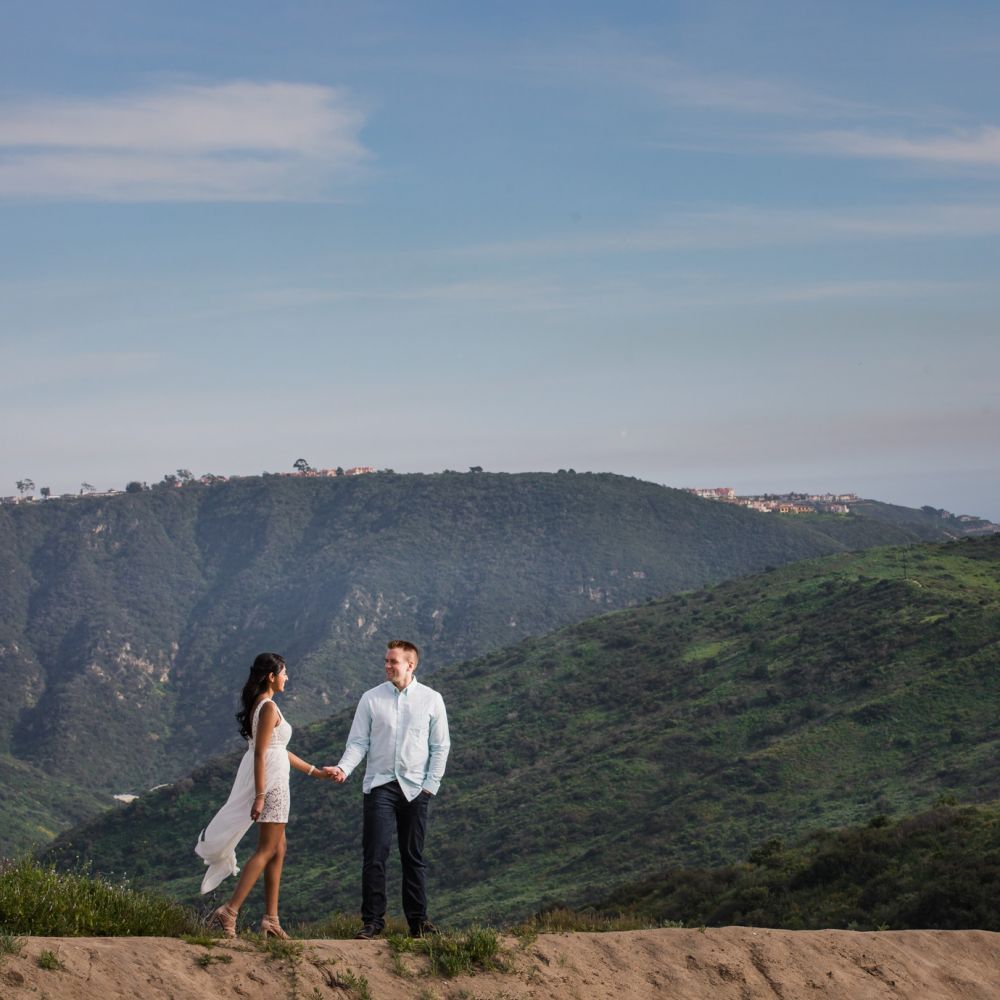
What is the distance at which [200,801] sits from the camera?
82.6 metres

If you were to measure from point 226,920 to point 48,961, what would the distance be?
5.01ft

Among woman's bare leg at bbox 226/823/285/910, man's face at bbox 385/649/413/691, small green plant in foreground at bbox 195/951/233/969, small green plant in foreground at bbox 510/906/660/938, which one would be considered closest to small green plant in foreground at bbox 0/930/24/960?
small green plant in foreground at bbox 195/951/233/969

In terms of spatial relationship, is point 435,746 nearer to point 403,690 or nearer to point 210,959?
point 403,690

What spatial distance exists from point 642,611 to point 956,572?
28558 millimetres

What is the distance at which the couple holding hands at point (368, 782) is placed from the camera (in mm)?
9180

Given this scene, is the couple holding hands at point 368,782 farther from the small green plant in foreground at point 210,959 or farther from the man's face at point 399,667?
the small green plant in foreground at point 210,959

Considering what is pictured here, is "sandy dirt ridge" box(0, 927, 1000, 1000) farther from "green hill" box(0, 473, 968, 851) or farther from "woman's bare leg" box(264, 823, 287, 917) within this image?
"green hill" box(0, 473, 968, 851)

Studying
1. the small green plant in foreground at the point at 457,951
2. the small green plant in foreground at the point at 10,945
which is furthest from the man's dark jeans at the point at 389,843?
the small green plant in foreground at the point at 10,945

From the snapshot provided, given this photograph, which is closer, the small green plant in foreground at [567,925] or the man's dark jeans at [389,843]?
the man's dark jeans at [389,843]

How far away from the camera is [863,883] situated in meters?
26.0

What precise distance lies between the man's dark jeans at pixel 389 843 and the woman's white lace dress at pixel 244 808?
0.72m

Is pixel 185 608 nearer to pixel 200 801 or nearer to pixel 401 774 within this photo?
pixel 200 801

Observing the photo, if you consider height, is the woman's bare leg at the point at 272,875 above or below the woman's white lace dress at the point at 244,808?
below

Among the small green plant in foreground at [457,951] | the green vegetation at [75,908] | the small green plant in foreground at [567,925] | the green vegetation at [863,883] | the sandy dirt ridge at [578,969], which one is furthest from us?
the green vegetation at [863,883]
